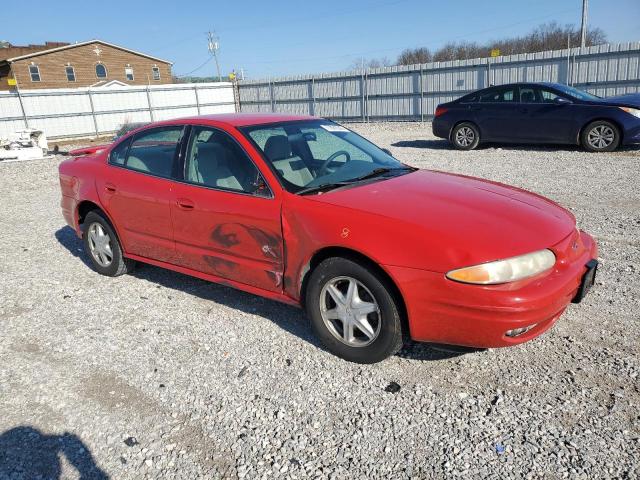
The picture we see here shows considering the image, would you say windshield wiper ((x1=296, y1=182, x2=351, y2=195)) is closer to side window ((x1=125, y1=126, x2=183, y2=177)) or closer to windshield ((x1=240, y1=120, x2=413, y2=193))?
windshield ((x1=240, y1=120, x2=413, y2=193))

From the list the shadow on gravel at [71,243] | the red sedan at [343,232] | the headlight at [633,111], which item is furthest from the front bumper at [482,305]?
the headlight at [633,111]

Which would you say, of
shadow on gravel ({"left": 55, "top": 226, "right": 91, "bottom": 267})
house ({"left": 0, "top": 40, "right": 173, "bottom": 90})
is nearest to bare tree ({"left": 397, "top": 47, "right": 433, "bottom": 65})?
house ({"left": 0, "top": 40, "right": 173, "bottom": 90})

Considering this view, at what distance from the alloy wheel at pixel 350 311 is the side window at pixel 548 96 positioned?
988 cm

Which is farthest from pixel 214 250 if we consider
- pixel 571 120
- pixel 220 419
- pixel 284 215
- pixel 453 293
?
pixel 571 120

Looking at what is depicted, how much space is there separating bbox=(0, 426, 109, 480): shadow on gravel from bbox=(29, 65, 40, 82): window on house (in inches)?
1909

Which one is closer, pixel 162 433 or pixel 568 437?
Answer: pixel 568 437

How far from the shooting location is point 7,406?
3.14 m

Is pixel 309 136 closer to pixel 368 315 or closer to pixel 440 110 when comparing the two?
pixel 368 315

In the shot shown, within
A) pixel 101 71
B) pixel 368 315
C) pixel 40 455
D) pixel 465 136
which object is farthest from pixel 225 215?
pixel 101 71

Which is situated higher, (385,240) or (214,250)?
(385,240)

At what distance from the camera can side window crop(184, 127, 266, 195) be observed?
380cm

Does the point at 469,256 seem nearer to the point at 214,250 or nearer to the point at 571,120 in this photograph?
the point at 214,250

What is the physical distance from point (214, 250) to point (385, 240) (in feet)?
5.01

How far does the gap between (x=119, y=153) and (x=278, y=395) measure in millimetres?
2998
